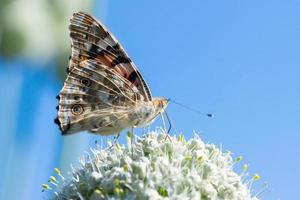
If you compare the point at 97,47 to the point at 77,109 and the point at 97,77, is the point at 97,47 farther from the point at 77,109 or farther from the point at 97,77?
the point at 77,109

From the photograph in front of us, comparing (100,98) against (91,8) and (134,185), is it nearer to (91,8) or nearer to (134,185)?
(134,185)

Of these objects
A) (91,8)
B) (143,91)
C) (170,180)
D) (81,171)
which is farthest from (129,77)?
(91,8)

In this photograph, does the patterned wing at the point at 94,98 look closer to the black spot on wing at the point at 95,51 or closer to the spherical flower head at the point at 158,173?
the black spot on wing at the point at 95,51

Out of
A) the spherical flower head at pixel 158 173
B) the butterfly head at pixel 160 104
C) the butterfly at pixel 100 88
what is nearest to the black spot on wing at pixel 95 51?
the butterfly at pixel 100 88


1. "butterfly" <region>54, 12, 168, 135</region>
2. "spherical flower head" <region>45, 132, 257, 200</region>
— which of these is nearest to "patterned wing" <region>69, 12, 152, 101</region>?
"butterfly" <region>54, 12, 168, 135</region>

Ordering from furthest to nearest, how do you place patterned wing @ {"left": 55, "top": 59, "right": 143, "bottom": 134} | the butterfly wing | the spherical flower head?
the butterfly wing < patterned wing @ {"left": 55, "top": 59, "right": 143, "bottom": 134} < the spherical flower head

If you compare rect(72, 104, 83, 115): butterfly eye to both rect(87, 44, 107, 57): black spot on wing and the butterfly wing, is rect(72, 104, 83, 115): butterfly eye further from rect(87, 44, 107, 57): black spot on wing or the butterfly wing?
rect(87, 44, 107, 57): black spot on wing

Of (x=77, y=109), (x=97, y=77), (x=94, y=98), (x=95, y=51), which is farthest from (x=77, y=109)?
(x=95, y=51)
